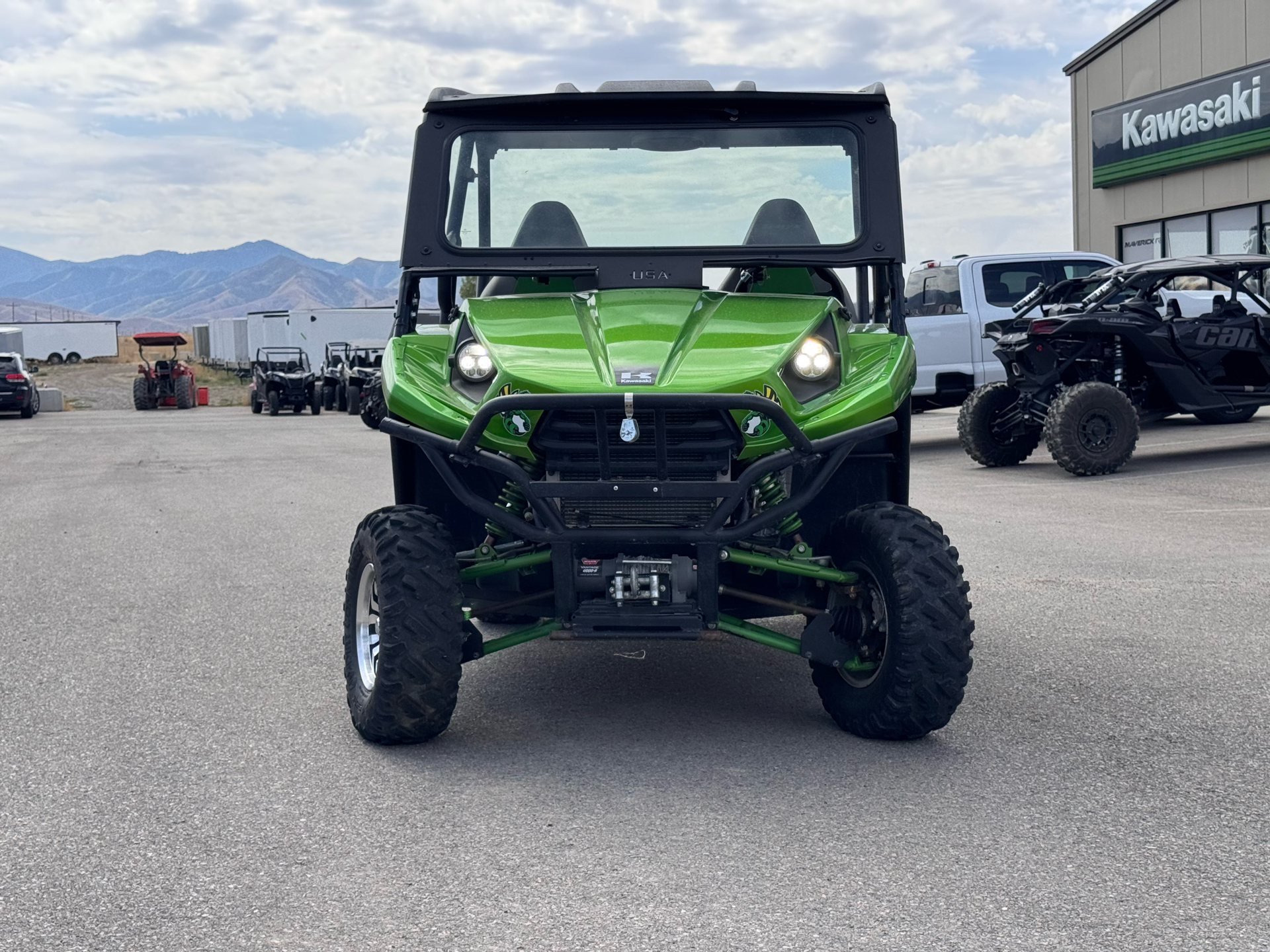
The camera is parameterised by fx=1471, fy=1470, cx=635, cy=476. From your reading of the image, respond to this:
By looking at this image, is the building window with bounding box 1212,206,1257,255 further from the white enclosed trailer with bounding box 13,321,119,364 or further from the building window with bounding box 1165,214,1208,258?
the white enclosed trailer with bounding box 13,321,119,364

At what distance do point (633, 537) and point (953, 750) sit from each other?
1278mm

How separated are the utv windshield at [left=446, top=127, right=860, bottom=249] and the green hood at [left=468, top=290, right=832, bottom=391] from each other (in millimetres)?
440

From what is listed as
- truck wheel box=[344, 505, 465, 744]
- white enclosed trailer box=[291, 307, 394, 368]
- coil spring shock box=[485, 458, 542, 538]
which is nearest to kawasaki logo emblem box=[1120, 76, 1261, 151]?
coil spring shock box=[485, 458, 542, 538]

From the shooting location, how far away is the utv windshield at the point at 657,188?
18.9ft

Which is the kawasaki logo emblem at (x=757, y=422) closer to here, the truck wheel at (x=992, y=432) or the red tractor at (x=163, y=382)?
the truck wheel at (x=992, y=432)

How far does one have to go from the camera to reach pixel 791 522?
513 centimetres

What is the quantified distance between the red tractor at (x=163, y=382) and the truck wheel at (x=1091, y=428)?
3644 centimetres

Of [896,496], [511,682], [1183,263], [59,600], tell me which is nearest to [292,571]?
[59,600]

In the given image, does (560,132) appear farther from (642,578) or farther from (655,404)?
(642,578)

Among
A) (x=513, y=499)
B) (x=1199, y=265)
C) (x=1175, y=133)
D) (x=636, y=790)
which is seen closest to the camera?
(x=636, y=790)

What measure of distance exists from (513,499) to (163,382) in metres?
43.4

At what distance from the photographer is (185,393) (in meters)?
45.9

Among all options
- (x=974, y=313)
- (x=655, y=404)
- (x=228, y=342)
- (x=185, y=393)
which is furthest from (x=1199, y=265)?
(x=228, y=342)

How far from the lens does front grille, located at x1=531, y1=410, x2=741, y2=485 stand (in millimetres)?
4609
